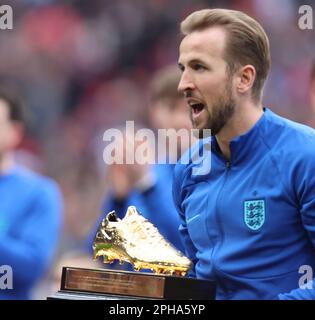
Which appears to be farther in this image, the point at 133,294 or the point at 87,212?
the point at 87,212

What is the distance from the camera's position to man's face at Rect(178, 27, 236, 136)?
223 cm

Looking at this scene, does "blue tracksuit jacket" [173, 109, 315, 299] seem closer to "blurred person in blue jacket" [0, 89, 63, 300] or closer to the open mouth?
the open mouth

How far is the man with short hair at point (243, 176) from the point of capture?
6.86 feet

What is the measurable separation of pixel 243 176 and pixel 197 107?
235mm

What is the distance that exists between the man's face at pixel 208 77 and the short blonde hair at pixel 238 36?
0.06 feet

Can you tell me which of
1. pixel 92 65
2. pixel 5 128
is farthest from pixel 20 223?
pixel 92 65

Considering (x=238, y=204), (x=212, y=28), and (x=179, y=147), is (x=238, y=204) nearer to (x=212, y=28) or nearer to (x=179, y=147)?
(x=212, y=28)

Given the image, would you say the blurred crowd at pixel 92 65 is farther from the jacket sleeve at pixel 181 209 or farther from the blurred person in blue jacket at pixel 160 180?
the jacket sleeve at pixel 181 209

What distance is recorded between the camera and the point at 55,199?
13.4 ft

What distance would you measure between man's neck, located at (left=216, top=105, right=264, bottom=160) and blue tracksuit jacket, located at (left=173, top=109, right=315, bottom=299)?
0.03m

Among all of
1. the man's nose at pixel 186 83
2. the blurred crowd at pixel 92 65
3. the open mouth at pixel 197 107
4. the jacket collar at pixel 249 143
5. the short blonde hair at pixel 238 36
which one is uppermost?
the blurred crowd at pixel 92 65

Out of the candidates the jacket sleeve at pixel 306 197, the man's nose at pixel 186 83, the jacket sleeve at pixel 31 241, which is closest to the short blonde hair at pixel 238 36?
the man's nose at pixel 186 83
